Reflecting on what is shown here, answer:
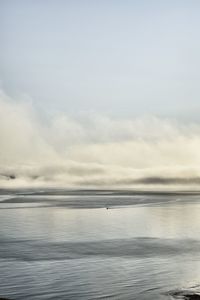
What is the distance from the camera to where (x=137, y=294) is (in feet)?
72.0

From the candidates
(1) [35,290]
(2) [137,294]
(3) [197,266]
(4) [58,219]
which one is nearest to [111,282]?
(2) [137,294]

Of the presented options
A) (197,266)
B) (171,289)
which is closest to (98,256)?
→ (197,266)

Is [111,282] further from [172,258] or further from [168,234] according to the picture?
[168,234]

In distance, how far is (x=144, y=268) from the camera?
2866 centimetres

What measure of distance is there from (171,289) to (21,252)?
1490 centimetres

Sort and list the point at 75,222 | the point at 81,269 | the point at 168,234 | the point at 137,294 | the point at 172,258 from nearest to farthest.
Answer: the point at 137,294
the point at 81,269
the point at 172,258
the point at 168,234
the point at 75,222

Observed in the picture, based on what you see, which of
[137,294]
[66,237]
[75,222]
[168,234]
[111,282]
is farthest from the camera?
[75,222]

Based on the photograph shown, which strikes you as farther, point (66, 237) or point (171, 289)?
point (66, 237)

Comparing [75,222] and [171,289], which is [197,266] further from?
[75,222]

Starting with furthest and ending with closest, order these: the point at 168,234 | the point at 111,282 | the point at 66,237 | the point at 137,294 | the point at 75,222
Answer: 1. the point at 75,222
2. the point at 168,234
3. the point at 66,237
4. the point at 111,282
5. the point at 137,294

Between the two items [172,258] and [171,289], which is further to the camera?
[172,258]

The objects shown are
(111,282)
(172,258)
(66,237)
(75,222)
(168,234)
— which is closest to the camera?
(111,282)

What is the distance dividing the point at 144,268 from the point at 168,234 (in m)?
20.3

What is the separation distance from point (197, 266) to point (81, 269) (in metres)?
7.61
